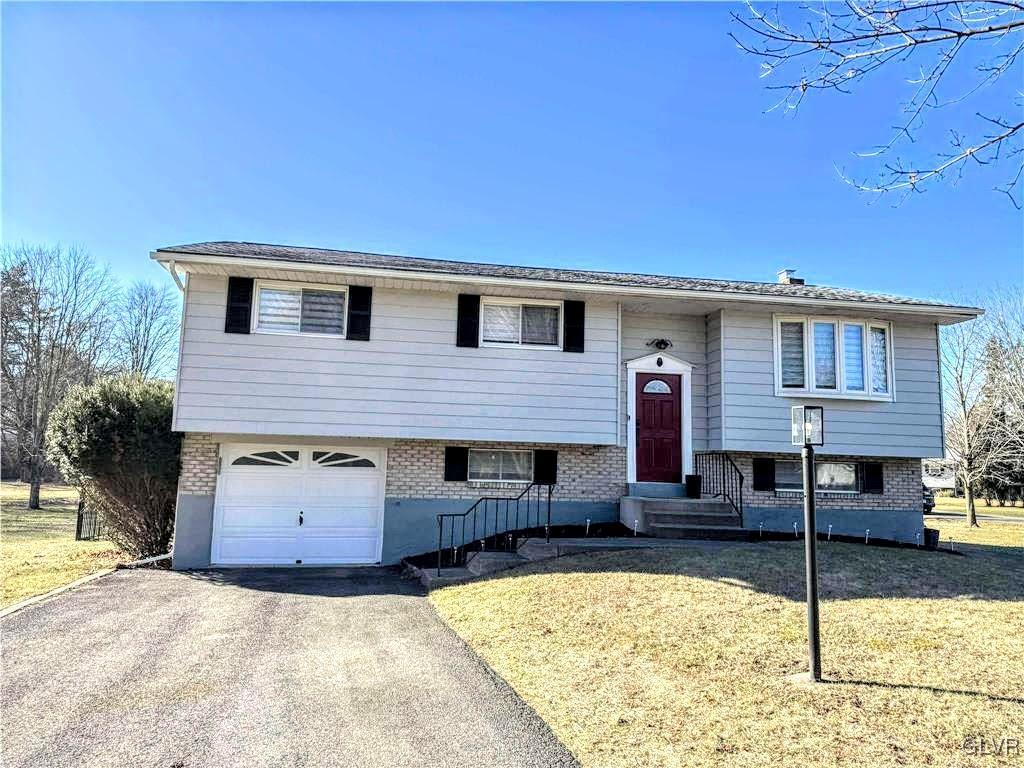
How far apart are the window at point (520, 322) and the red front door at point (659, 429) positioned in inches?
81.3

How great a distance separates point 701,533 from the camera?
10.6 meters

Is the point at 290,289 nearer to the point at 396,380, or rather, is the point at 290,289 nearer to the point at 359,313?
the point at 359,313

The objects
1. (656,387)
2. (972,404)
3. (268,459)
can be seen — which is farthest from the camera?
(972,404)

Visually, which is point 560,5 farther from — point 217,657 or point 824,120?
point 217,657

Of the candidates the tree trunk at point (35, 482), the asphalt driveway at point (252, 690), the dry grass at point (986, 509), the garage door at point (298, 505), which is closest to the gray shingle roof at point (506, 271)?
the garage door at point (298, 505)

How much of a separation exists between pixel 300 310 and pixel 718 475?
835 cm

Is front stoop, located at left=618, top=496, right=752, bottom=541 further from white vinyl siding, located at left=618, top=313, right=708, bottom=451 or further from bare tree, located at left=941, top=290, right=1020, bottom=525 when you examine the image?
bare tree, located at left=941, top=290, right=1020, bottom=525

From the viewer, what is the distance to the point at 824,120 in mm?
5723

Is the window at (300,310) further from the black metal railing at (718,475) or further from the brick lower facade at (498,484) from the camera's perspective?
the black metal railing at (718,475)

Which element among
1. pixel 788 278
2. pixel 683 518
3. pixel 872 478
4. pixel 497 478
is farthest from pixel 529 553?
pixel 788 278

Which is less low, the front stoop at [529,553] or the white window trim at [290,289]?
the white window trim at [290,289]

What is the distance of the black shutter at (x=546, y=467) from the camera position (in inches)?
472

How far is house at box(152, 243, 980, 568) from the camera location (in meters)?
A: 10.8

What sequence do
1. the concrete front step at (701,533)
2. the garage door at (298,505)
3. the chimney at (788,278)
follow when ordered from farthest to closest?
the chimney at (788,278)
the garage door at (298,505)
the concrete front step at (701,533)
